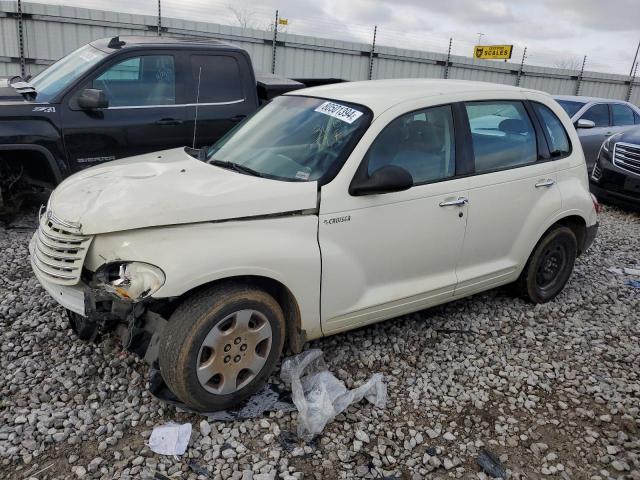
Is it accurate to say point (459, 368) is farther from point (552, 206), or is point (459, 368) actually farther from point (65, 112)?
point (65, 112)

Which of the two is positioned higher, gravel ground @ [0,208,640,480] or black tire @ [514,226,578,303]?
black tire @ [514,226,578,303]

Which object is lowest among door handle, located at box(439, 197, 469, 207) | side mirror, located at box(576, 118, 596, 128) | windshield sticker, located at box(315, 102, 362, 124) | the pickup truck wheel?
the pickup truck wheel

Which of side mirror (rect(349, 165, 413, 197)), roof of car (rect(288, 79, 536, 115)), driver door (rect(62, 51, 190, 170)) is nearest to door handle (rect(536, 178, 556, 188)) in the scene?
roof of car (rect(288, 79, 536, 115))

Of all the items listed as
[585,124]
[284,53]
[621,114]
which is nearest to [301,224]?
[585,124]

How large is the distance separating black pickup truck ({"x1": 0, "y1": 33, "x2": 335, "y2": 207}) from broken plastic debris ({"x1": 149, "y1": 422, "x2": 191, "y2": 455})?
3.42 m

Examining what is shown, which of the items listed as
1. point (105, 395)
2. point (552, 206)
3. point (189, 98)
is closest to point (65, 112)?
point (189, 98)

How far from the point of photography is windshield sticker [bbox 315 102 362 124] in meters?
3.43

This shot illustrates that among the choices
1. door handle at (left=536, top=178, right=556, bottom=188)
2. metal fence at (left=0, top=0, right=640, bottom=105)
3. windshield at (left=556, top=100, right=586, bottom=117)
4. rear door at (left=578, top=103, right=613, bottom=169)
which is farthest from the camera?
metal fence at (left=0, top=0, right=640, bottom=105)

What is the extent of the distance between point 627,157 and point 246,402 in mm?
7558

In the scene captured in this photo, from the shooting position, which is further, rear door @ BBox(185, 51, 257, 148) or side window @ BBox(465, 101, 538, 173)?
rear door @ BBox(185, 51, 257, 148)

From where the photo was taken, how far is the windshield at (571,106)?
32.3 ft

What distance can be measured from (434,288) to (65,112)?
400 centimetres

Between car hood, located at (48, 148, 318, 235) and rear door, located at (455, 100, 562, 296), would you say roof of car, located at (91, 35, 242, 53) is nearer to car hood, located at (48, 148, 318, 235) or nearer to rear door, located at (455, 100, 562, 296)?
car hood, located at (48, 148, 318, 235)

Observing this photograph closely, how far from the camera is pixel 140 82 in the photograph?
5664mm
